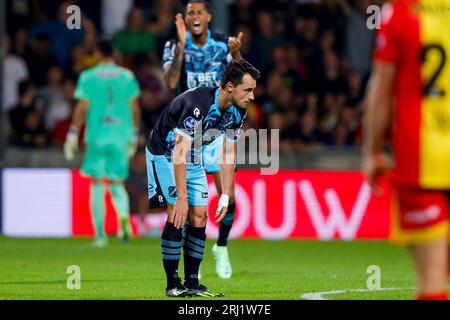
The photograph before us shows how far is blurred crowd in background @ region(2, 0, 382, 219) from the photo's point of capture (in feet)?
55.8

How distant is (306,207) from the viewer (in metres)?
15.9

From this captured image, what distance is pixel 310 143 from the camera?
16797 mm

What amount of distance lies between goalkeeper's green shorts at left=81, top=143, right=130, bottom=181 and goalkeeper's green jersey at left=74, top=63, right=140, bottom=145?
0.08m

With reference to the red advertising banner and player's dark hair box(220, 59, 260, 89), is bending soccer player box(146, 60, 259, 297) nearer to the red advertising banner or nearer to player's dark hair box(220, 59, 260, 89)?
player's dark hair box(220, 59, 260, 89)

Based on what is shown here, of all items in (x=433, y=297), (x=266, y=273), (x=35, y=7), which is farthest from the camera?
(x=35, y=7)

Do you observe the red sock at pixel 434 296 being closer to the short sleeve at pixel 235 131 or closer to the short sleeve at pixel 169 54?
the short sleeve at pixel 235 131

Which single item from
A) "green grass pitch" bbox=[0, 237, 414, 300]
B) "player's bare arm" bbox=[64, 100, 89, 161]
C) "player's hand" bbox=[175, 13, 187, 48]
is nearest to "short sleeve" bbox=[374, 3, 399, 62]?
"green grass pitch" bbox=[0, 237, 414, 300]

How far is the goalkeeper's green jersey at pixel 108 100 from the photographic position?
14531 mm

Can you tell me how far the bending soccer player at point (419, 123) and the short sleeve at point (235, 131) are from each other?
3491 millimetres

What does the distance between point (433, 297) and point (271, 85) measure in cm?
1237

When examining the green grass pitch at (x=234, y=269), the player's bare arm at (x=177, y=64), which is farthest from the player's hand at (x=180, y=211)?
the player's bare arm at (x=177, y=64)

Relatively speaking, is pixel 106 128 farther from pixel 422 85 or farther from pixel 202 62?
pixel 422 85

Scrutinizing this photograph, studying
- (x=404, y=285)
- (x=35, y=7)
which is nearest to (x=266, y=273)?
(x=404, y=285)
